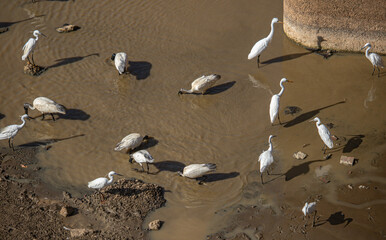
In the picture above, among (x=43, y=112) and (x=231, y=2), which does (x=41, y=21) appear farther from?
(x=231, y=2)

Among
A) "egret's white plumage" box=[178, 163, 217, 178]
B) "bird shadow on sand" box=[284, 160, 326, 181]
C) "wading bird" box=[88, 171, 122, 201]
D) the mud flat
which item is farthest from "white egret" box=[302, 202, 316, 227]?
the mud flat

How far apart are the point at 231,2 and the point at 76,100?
6.94 metres

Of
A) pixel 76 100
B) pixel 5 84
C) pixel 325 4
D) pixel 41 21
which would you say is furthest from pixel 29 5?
pixel 325 4

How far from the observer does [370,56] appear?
37.8 feet

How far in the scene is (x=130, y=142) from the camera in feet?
32.7

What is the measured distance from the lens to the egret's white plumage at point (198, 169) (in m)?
9.15

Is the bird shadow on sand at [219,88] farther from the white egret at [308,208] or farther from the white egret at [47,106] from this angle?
the white egret at [308,208]

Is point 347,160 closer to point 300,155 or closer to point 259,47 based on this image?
point 300,155

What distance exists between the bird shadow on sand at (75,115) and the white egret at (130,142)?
174 cm

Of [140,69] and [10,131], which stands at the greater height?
[140,69]

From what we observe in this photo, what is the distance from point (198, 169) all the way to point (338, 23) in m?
6.50

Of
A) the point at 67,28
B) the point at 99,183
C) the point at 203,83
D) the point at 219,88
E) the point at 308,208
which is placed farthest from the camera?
the point at 67,28

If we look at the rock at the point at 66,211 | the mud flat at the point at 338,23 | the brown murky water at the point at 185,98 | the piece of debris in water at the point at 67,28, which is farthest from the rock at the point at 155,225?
the piece of debris in water at the point at 67,28

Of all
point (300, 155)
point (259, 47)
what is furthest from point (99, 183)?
point (259, 47)
